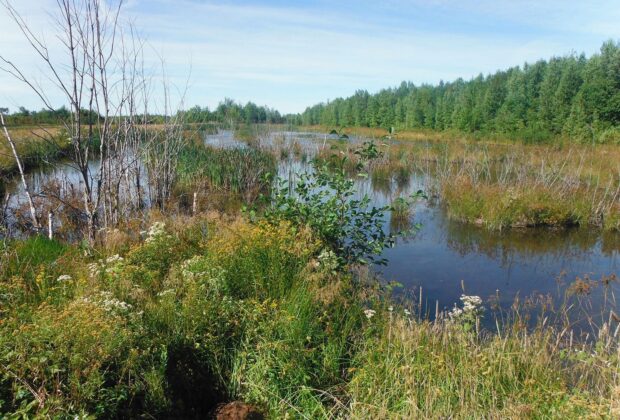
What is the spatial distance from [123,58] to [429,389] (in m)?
5.18

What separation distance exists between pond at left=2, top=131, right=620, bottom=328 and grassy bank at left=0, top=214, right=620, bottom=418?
7.90 feet

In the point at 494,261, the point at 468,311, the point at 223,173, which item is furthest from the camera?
the point at 223,173

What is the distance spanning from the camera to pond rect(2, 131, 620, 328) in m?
6.97

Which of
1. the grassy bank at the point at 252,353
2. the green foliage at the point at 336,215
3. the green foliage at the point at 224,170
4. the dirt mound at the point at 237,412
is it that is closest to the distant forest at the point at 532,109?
the green foliage at the point at 224,170

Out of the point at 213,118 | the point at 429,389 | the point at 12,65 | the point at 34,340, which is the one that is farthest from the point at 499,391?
the point at 213,118

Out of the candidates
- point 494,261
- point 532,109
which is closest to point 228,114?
point 494,261

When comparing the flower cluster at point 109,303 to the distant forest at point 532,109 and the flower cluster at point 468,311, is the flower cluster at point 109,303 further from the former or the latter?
the distant forest at point 532,109

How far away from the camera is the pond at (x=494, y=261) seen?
22.9 feet

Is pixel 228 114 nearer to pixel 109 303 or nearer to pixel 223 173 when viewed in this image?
pixel 223 173

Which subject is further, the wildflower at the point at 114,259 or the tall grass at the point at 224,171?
the tall grass at the point at 224,171

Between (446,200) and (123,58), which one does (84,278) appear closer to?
(123,58)

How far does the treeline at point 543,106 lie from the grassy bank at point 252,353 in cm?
1529

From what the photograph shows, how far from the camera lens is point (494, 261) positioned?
28.7ft

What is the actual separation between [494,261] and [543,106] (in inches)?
1277
